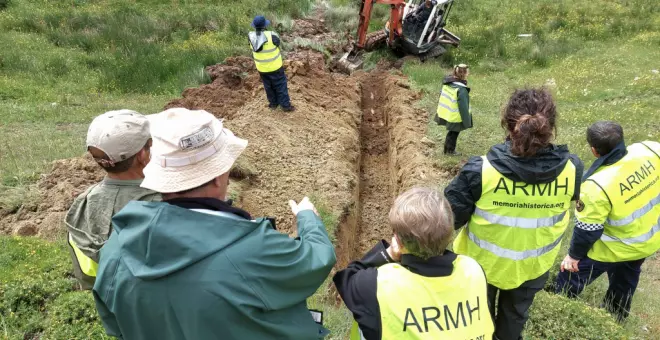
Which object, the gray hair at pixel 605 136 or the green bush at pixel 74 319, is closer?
the green bush at pixel 74 319

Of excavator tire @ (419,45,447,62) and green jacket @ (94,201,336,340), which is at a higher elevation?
Answer: green jacket @ (94,201,336,340)

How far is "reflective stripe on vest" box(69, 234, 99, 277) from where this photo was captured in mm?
2846

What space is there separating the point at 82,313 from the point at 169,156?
8.04 ft

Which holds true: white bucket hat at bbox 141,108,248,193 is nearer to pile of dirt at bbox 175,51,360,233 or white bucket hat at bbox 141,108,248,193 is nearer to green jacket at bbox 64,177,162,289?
green jacket at bbox 64,177,162,289

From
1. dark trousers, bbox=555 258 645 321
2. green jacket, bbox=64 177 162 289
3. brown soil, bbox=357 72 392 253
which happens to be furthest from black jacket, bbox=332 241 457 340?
brown soil, bbox=357 72 392 253

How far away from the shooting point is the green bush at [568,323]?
11.9ft

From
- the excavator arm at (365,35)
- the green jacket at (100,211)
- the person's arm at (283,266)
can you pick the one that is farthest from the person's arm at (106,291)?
the excavator arm at (365,35)

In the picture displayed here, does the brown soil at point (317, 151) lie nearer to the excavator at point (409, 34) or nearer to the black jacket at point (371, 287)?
the excavator at point (409, 34)

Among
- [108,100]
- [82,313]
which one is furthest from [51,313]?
[108,100]

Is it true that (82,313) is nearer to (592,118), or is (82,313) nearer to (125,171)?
(125,171)

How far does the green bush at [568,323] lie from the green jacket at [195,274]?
260cm

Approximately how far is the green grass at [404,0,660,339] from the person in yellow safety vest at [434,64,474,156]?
60 cm

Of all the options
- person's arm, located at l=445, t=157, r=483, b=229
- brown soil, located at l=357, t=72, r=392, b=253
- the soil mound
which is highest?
person's arm, located at l=445, t=157, r=483, b=229

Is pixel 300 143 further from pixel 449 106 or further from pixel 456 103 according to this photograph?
pixel 456 103
